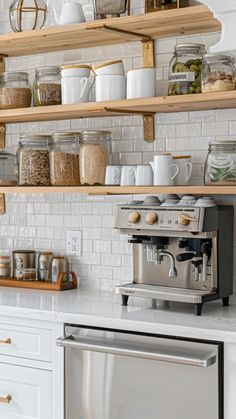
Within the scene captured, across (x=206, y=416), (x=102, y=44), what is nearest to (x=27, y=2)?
(x=102, y=44)

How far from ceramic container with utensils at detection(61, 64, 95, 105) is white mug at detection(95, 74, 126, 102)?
114 millimetres

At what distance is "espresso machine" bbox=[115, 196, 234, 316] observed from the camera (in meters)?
3.16

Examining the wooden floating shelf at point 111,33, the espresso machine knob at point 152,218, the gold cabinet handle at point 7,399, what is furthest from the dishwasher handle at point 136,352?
the wooden floating shelf at point 111,33

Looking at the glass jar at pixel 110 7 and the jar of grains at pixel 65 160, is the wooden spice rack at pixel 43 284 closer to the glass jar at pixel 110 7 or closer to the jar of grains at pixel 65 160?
the jar of grains at pixel 65 160

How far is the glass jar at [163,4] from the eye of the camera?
3330 mm

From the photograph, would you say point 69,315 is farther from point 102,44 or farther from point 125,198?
point 102,44

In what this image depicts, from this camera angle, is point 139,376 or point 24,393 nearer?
point 139,376

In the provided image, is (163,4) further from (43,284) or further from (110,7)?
(43,284)

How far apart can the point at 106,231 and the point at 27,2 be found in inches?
45.2

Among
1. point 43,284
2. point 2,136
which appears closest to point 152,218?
point 43,284

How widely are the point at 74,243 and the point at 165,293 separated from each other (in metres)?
0.88

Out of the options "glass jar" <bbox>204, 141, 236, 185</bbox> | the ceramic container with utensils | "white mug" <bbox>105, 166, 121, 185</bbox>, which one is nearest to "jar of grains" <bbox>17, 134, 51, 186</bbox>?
the ceramic container with utensils

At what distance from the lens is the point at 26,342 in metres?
3.36

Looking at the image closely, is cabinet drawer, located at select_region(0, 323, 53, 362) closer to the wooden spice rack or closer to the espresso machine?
the espresso machine
